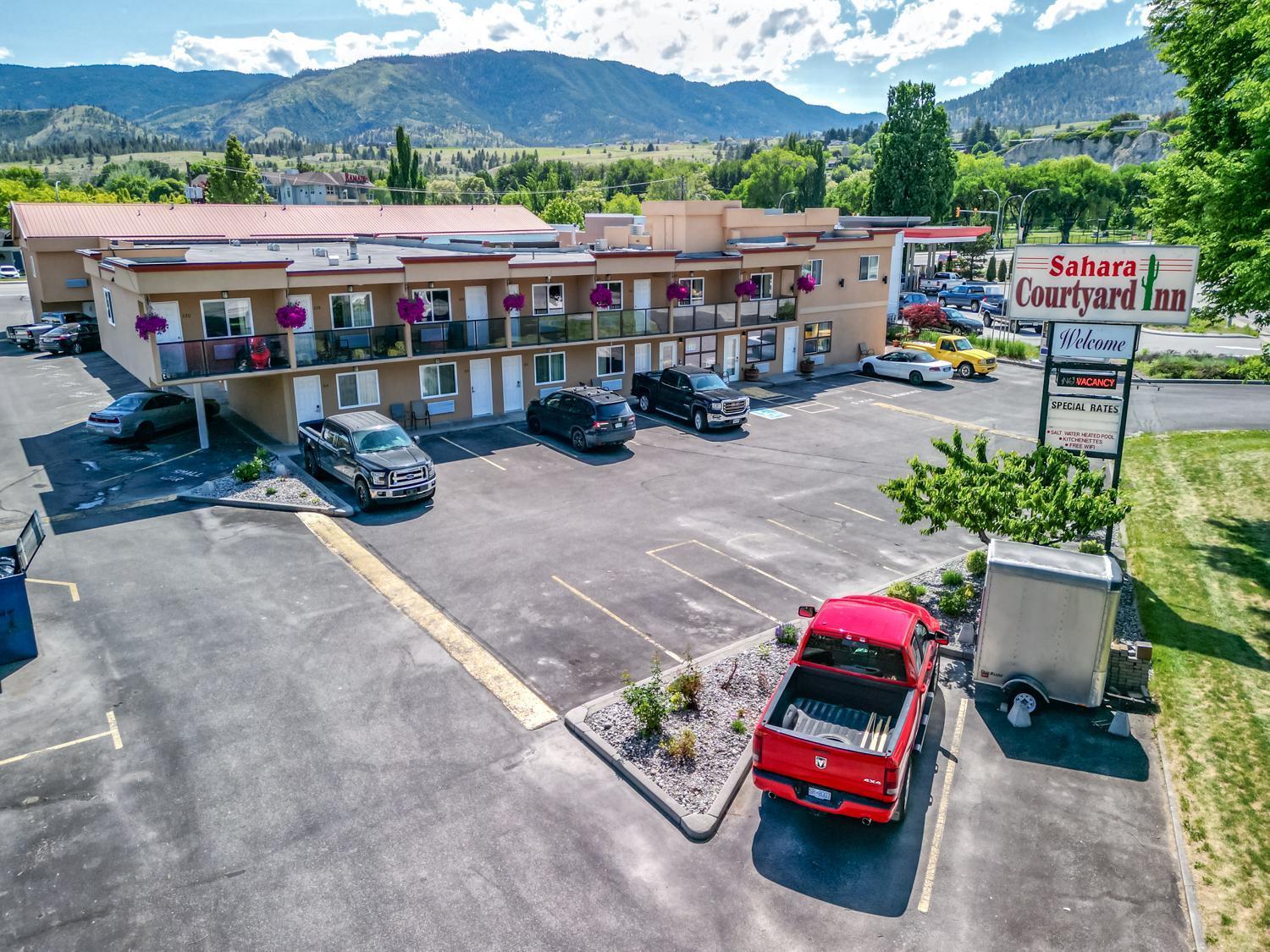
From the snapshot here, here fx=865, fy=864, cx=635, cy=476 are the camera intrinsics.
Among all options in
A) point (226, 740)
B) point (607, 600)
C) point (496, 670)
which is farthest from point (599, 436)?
point (226, 740)

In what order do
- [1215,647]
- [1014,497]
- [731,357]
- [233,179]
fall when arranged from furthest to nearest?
[233,179], [731,357], [1014,497], [1215,647]

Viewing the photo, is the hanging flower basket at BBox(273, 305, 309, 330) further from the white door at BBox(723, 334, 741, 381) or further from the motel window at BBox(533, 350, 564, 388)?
the white door at BBox(723, 334, 741, 381)

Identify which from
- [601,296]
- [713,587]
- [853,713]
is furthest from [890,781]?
[601,296]

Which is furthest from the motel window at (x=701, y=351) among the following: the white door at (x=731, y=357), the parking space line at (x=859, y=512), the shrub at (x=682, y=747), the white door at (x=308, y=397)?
the shrub at (x=682, y=747)

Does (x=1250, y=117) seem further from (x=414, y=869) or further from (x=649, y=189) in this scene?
(x=649, y=189)

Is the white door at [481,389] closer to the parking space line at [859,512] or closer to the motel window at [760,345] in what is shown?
the motel window at [760,345]

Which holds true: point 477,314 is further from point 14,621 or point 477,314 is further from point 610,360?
point 14,621
